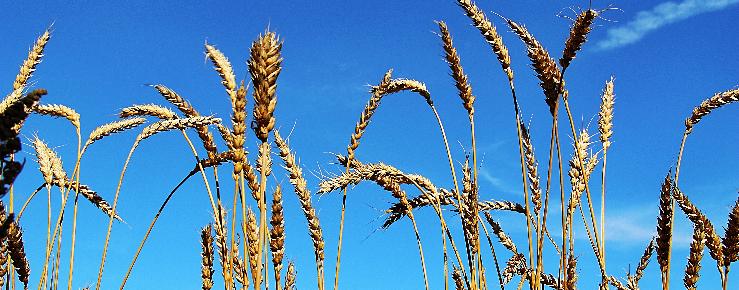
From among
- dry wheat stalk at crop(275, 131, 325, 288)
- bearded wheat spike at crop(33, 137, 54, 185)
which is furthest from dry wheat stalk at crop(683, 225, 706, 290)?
bearded wheat spike at crop(33, 137, 54, 185)

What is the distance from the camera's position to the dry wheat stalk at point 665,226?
3.58m

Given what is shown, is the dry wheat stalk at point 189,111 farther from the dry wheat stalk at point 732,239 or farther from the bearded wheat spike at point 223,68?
the dry wheat stalk at point 732,239

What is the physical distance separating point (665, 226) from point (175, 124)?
2.62 metres

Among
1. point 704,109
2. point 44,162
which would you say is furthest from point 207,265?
point 704,109

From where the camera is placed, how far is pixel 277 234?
3197 millimetres

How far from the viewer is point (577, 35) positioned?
3422 mm

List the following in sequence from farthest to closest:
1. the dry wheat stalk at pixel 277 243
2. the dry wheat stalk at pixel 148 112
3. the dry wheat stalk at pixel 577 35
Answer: the dry wheat stalk at pixel 148 112
the dry wheat stalk at pixel 577 35
the dry wheat stalk at pixel 277 243

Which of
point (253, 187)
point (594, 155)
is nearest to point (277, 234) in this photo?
point (253, 187)

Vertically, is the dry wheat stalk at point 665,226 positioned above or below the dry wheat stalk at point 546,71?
below

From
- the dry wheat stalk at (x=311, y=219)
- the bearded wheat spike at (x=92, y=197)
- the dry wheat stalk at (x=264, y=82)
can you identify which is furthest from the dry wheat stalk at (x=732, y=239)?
the bearded wheat spike at (x=92, y=197)

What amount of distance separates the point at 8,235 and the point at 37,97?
2.17 meters

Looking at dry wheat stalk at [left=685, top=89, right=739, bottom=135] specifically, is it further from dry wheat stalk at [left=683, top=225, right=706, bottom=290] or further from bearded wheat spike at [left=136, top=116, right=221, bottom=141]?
bearded wheat spike at [left=136, top=116, right=221, bottom=141]

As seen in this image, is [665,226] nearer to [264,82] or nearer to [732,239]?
[732,239]

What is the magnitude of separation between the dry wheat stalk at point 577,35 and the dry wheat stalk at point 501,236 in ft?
4.45
